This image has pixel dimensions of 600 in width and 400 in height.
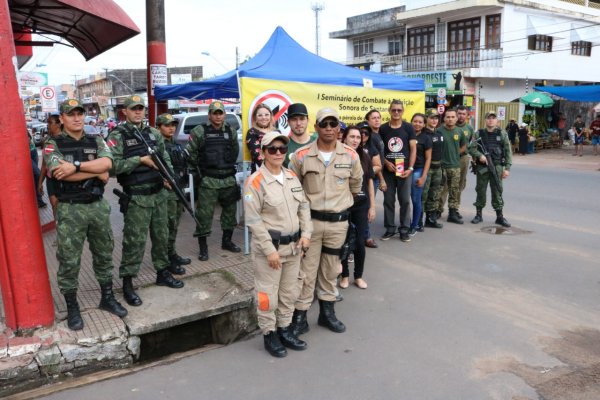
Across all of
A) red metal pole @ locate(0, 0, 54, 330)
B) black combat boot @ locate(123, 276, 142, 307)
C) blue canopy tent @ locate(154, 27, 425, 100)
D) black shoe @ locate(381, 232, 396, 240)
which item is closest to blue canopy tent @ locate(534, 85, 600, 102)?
blue canopy tent @ locate(154, 27, 425, 100)

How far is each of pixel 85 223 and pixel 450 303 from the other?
337 cm

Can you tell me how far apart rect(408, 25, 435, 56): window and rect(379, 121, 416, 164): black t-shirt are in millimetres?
24136

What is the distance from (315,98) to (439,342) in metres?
3.85

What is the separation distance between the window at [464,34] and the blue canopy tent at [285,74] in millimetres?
21601

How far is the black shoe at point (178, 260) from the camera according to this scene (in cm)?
524

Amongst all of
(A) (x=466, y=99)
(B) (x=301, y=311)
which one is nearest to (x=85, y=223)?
(B) (x=301, y=311)

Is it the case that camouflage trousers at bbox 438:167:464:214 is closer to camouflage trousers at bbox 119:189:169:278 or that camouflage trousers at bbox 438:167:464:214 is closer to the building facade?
camouflage trousers at bbox 119:189:169:278

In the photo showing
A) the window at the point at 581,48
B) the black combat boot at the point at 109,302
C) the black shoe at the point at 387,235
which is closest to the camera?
the black combat boot at the point at 109,302

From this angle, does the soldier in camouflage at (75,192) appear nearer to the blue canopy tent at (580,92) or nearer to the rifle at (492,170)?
the rifle at (492,170)

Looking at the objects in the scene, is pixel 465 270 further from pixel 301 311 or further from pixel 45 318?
pixel 45 318

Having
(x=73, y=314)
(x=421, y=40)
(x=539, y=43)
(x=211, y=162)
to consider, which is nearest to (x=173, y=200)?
(x=211, y=162)

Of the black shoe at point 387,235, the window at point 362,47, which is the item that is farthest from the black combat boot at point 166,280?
the window at point 362,47

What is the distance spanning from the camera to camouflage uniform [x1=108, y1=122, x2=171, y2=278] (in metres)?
4.23

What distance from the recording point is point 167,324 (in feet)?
13.2
